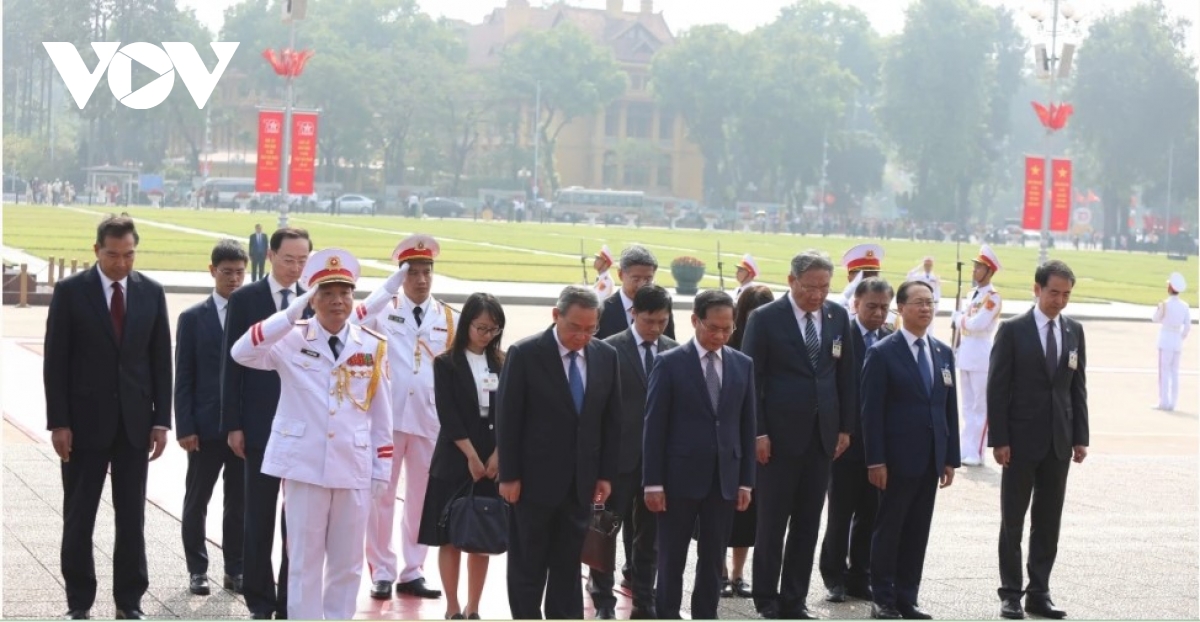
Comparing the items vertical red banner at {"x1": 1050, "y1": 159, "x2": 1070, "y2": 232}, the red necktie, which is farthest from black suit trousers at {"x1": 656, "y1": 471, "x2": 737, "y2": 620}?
vertical red banner at {"x1": 1050, "y1": 159, "x2": 1070, "y2": 232}

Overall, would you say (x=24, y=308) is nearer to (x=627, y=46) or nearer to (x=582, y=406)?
(x=582, y=406)

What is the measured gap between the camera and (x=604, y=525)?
6.93 metres

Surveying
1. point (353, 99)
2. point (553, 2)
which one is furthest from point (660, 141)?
point (353, 99)

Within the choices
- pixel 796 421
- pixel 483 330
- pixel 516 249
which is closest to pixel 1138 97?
pixel 516 249

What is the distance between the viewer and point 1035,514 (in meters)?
8.16

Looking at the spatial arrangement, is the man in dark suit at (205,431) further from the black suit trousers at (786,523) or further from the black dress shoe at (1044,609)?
the black dress shoe at (1044,609)

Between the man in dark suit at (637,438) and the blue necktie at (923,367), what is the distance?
3.88 feet

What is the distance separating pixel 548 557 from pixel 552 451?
436 millimetres

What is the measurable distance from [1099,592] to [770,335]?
2403 mm

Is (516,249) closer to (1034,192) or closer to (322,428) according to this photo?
(1034,192)

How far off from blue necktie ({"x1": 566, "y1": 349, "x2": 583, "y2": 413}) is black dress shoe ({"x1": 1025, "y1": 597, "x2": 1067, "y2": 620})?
112 inches

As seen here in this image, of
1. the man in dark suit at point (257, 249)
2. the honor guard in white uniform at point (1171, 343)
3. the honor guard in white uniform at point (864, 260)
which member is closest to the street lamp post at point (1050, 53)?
the man in dark suit at point (257, 249)

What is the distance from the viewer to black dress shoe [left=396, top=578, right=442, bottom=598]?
7.73m

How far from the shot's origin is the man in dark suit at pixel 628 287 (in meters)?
8.38
